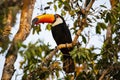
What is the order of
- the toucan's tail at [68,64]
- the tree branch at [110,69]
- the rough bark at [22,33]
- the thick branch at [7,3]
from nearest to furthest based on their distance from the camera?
the thick branch at [7,3], the rough bark at [22,33], the tree branch at [110,69], the toucan's tail at [68,64]

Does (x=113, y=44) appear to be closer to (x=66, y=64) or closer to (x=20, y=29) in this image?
(x=66, y=64)

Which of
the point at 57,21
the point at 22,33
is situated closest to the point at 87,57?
the point at 22,33

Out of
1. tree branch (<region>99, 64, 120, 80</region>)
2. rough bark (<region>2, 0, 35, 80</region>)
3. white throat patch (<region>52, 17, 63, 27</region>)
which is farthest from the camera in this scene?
white throat patch (<region>52, 17, 63, 27</region>)

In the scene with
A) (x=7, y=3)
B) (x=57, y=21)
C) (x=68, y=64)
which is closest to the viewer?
(x=7, y=3)

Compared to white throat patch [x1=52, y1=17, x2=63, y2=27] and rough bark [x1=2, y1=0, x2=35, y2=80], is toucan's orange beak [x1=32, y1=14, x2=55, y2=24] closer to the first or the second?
white throat patch [x1=52, y1=17, x2=63, y2=27]

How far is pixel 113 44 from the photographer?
427cm

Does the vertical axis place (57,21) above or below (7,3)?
below

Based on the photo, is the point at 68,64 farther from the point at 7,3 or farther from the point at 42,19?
the point at 7,3

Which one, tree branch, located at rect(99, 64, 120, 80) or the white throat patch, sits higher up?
the white throat patch

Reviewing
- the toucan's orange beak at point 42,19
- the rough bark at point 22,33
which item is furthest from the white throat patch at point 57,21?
the rough bark at point 22,33

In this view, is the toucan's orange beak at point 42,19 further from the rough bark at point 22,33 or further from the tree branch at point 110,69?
the tree branch at point 110,69

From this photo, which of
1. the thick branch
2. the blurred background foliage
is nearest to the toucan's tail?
the blurred background foliage

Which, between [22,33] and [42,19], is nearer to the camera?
[22,33]

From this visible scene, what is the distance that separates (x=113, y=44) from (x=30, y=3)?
1.34 m
